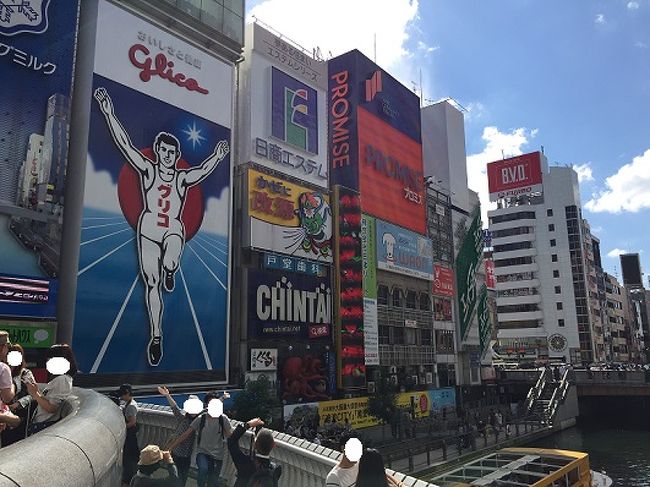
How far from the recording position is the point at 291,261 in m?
36.0

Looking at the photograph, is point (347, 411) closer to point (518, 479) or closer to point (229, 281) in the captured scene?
point (229, 281)

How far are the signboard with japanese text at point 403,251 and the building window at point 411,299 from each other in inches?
62.0

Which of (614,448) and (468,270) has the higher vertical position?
(468,270)

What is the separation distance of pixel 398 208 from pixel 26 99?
1234 inches

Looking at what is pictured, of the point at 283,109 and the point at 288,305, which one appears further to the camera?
the point at 283,109

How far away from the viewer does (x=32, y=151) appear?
75.7ft

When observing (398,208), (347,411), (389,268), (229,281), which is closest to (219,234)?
(229,281)

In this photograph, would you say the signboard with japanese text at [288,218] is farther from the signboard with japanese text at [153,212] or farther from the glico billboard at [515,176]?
the glico billboard at [515,176]

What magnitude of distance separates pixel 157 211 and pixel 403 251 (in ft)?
80.6

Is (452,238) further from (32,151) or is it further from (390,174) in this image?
(32,151)

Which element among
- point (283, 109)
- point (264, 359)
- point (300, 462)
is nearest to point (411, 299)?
point (264, 359)

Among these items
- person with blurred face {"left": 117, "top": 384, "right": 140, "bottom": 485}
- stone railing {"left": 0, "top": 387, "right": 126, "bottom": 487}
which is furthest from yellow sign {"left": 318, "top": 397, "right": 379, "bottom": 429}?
stone railing {"left": 0, "top": 387, "right": 126, "bottom": 487}

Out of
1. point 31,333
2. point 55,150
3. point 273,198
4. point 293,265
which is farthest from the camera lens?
point 293,265

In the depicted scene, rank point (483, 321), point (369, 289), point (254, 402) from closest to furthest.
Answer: point (254, 402) → point (369, 289) → point (483, 321)
